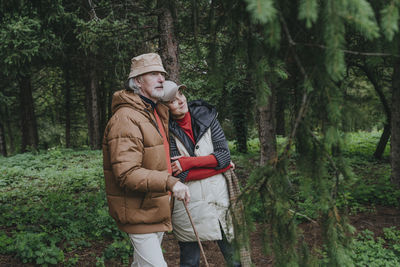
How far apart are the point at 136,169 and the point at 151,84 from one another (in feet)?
2.34

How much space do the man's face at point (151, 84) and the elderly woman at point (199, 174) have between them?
6.8 inches

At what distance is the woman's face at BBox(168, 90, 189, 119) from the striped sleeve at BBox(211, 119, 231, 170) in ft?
0.99

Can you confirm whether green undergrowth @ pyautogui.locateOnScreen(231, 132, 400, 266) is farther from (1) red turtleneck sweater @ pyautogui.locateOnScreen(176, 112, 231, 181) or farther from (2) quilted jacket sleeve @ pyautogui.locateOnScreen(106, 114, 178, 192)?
(2) quilted jacket sleeve @ pyautogui.locateOnScreen(106, 114, 178, 192)

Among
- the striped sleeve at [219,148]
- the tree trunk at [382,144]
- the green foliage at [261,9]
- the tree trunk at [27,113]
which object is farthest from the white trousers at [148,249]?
the tree trunk at [27,113]

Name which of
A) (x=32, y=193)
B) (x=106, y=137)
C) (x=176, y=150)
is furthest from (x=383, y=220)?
(x=32, y=193)

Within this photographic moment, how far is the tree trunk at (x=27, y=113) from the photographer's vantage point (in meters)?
13.8

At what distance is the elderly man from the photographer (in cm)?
218

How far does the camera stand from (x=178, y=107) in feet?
9.06

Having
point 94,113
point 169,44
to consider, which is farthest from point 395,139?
point 94,113

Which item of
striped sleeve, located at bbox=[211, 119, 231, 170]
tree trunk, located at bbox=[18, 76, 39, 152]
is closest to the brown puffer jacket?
striped sleeve, located at bbox=[211, 119, 231, 170]

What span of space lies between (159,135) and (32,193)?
5648mm

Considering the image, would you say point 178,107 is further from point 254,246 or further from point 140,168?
point 254,246

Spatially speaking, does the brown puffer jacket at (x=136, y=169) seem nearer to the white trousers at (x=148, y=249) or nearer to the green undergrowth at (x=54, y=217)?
the white trousers at (x=148, y=249)

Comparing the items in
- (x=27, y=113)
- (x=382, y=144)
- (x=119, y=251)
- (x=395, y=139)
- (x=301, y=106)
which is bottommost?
(x=119, y=251)
